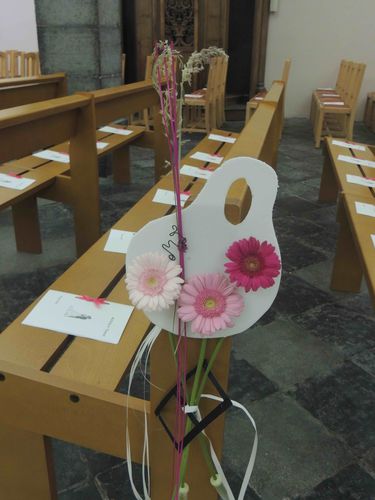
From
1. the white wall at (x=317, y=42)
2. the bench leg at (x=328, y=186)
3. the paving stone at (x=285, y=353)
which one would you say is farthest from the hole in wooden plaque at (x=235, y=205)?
the white wall at (x=317, y=42)

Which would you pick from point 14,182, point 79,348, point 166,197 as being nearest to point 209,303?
point 79,348

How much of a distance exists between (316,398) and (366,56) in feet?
22.0

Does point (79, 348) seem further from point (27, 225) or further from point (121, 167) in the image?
point (121, 167)

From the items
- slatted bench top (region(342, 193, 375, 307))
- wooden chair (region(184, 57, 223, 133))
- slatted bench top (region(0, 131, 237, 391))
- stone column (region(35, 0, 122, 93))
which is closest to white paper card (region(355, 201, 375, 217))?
slatted bench top (region(342, 193, 375, 307))

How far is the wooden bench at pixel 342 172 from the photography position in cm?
244

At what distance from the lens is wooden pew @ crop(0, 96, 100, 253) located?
1.83m

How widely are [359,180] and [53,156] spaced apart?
5.66 feet

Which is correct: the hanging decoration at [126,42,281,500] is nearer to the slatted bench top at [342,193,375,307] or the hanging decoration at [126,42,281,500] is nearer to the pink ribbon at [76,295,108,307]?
the pink ribbon at [76,295,108,307]

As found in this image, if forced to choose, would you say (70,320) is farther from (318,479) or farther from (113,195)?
(113,195)

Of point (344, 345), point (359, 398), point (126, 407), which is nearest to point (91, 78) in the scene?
point (344, 345)

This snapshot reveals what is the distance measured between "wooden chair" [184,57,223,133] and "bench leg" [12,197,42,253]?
2923mm

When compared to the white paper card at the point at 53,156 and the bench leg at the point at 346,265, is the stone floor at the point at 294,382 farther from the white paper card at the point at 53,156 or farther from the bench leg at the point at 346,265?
the white paper card at the point at 53,156

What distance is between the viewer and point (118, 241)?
183cm

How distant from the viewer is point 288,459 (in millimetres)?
1583
